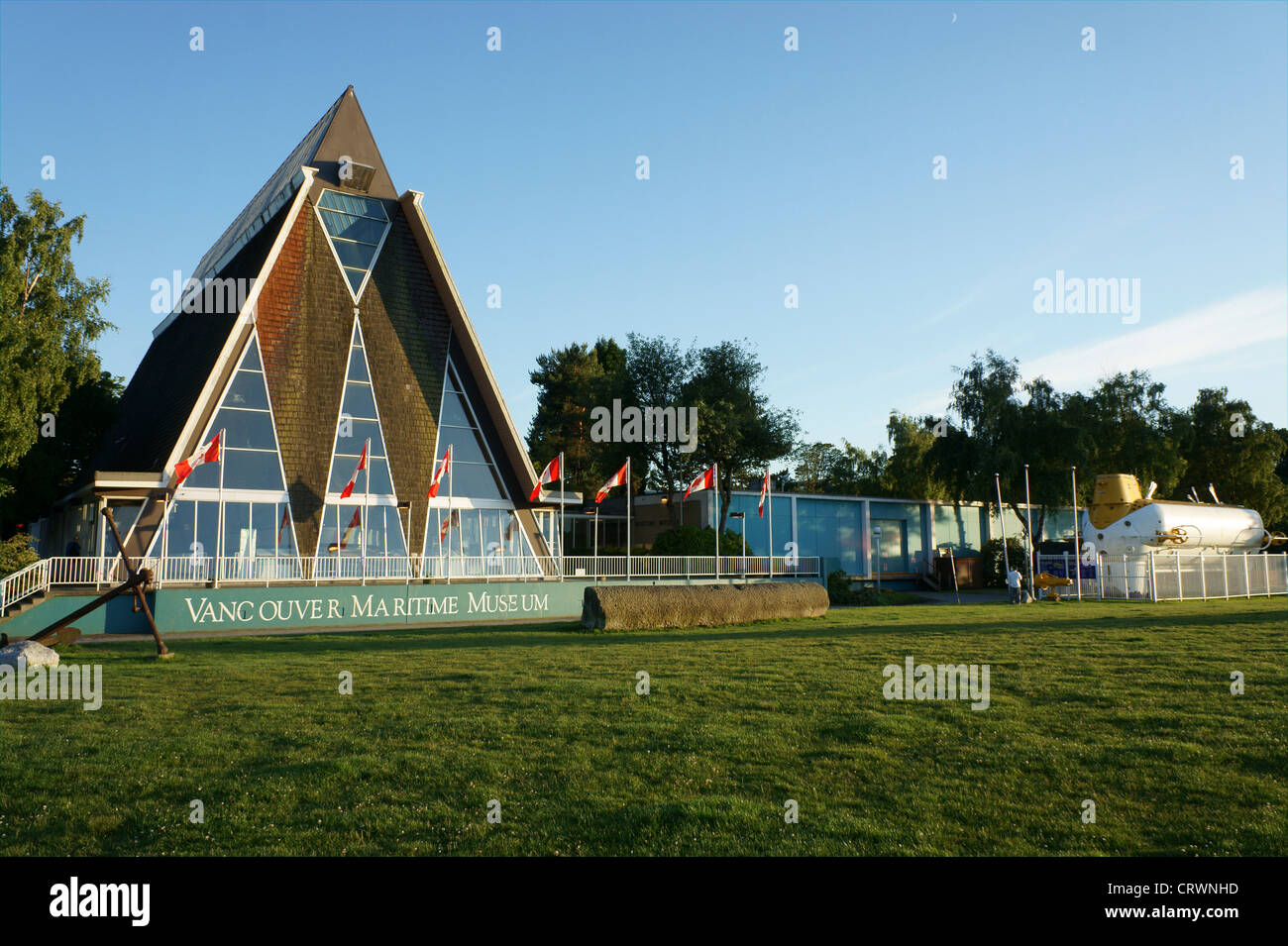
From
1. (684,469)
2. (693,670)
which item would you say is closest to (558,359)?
(684,469)

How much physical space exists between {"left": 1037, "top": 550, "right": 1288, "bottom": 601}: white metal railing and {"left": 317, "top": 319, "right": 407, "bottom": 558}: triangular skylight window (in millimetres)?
26189

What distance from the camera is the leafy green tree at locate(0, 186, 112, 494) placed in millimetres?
23562

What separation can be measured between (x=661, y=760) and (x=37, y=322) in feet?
88.5

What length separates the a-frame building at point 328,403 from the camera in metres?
24.8

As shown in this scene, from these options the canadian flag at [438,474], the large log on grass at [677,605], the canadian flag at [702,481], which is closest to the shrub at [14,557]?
the canadian flag at [438,474]

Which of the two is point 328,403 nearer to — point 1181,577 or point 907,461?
point 1181,577

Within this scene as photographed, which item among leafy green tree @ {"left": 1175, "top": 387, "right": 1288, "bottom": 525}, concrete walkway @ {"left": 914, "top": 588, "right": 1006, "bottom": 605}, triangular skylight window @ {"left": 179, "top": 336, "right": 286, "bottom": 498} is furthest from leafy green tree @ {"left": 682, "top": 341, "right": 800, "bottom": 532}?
leafy green tree @ {"left": 1175, "top": 387, "right": 1288, "bottom": 525}

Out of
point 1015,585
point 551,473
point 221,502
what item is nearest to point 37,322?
point 221,502

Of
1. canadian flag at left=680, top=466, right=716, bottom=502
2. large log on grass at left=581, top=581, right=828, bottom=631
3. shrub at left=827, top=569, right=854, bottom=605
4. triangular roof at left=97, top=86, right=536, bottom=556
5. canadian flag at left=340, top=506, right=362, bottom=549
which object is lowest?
shrub at left=827, top=569, right=854, bottom=605

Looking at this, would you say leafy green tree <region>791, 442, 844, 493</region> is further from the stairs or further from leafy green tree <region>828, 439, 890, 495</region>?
the stairs

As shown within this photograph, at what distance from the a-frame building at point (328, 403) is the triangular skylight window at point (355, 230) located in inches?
2.0

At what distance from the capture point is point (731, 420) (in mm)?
37938
